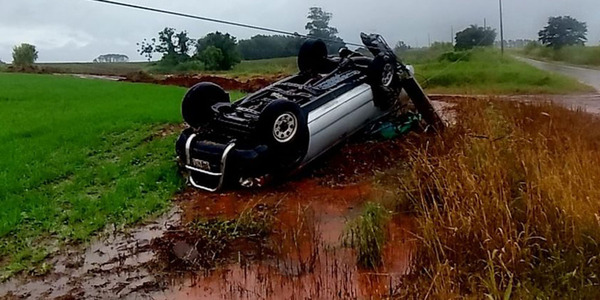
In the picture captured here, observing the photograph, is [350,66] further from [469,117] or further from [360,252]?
[360,252]

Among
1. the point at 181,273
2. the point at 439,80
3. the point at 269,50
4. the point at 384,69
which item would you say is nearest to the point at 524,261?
the point at 181,273

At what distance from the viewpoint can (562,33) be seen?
27.6m

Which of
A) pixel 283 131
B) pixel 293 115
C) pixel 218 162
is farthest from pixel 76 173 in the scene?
pixel 293 115

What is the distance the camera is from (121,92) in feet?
55.8

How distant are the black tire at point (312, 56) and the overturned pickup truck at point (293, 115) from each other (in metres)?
0.01

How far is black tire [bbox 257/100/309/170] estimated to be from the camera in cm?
634

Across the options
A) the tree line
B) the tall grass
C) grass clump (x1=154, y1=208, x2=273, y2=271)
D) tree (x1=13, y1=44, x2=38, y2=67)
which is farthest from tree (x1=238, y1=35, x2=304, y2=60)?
tree (x1=13, y1=44, x2=38, y2=67)

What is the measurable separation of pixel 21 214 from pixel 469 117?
17.3 feet

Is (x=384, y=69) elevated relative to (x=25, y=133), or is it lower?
elevated

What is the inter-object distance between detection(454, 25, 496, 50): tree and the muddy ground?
22.3 m

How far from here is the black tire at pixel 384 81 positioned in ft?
25.7

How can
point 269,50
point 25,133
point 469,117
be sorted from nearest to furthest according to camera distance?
point 469,117 < point 25,133 < point 269,50

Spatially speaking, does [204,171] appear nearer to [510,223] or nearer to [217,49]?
[510,223]

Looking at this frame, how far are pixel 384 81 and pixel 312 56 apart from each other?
1322 mm
